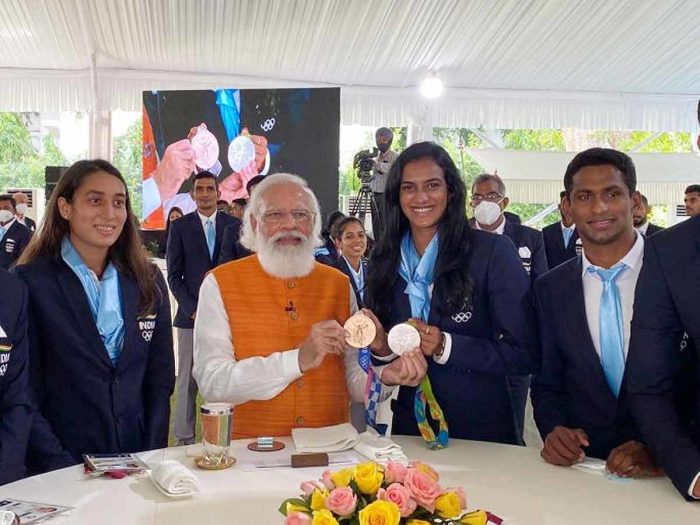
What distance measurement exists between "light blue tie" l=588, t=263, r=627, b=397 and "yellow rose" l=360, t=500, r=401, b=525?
1440 mm

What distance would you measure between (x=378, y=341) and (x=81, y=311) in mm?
1077

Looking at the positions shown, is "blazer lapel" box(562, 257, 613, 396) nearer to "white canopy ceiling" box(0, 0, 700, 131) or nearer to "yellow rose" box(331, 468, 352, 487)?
"yellow rose" box(331, 468, 352, 487)

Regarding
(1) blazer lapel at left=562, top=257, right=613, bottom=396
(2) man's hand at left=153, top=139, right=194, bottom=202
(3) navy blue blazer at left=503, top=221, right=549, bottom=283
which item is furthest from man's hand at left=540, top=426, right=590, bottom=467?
(2) man's hand at left=153, top=139, right=194, bottom=202

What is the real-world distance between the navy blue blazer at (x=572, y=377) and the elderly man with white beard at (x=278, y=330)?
0.60m

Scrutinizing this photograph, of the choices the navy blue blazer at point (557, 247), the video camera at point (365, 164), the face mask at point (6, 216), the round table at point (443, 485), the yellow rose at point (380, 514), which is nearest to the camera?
the yellow rose at point (380, 514)

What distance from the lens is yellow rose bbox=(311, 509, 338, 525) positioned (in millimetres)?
1185

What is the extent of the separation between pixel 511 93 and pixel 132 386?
34.2 feet

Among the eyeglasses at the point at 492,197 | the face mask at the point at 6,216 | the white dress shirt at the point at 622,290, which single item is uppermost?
the face mask at the point at 6,216

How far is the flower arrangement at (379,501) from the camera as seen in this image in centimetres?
119

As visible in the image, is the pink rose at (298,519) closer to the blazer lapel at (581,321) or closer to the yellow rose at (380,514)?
the yellow rose at (380,514)

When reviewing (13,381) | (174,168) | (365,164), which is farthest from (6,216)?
(13,381)

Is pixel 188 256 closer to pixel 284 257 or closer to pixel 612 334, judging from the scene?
pixel 284 257

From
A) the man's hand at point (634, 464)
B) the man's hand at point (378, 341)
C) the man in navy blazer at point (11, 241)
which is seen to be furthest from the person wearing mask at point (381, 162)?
the man's hand at point (634, 464)

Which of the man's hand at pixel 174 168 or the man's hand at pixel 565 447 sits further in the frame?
the man's hand at pixel 174 168
